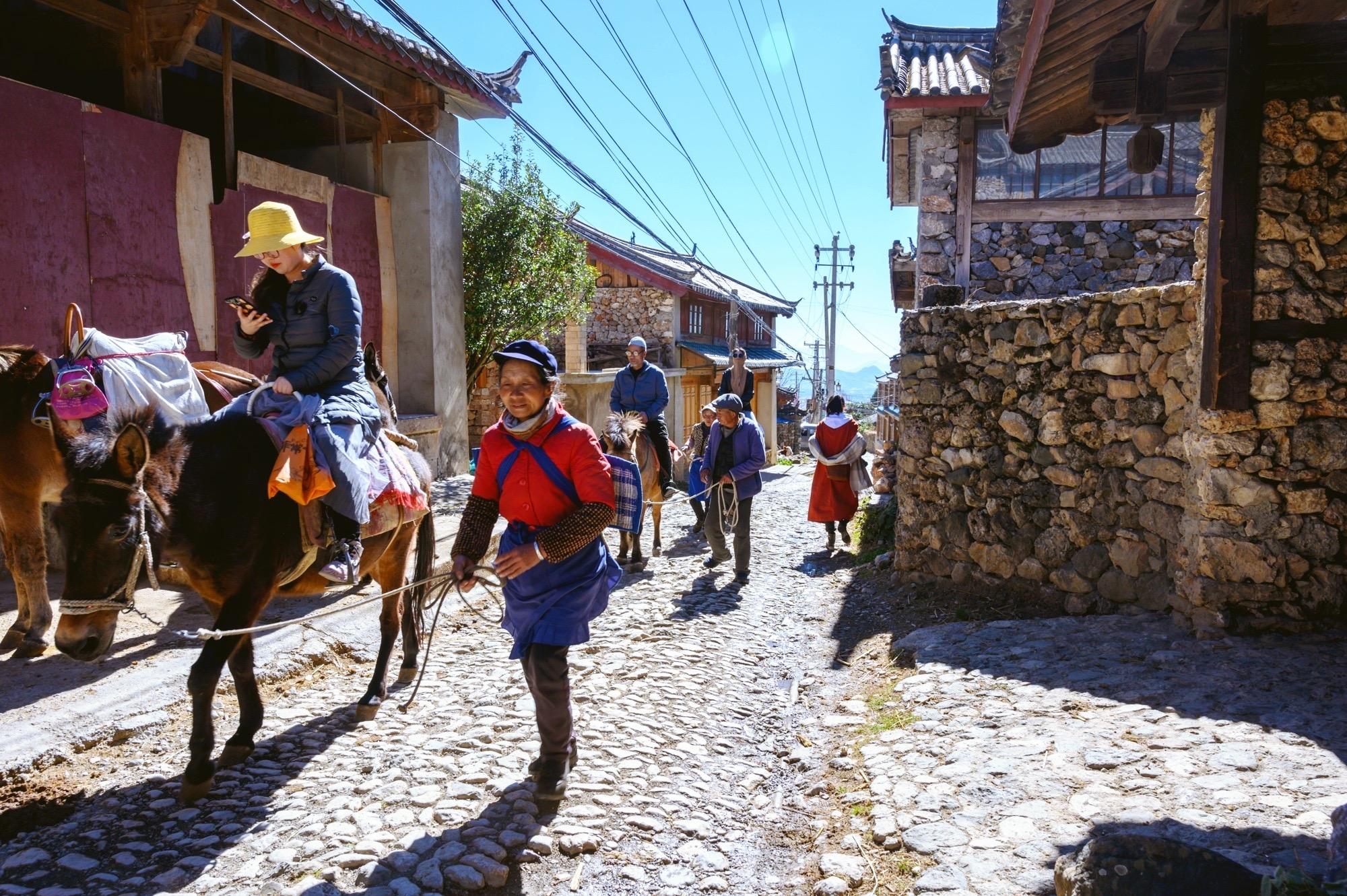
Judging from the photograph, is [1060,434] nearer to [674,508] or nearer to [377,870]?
[377,870]

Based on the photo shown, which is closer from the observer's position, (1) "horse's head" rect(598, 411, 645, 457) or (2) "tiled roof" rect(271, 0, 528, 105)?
(2) "tiled roof" rect(271, 0, 528, 105)

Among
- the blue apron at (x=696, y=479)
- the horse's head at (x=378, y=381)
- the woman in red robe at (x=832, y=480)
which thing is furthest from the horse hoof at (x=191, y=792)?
the woman in red robe at (x=832, y=480)

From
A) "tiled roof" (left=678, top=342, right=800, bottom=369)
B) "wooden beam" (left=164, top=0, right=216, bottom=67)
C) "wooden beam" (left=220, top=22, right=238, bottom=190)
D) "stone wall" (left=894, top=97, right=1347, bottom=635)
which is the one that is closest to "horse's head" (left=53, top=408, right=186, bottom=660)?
"stone wall" (left=894, top=97, right=1347, bottom=635)

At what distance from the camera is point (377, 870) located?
353cm

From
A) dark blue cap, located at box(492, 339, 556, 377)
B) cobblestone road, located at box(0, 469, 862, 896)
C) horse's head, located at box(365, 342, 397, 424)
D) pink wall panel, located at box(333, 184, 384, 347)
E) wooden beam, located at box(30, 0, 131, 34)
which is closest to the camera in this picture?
cobblestone road, located at box(0, 469, 862, 896)

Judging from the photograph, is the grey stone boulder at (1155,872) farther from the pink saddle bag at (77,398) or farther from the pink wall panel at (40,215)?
the pink wall panel at (40,215)

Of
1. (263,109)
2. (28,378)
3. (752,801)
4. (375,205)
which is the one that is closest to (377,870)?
(752,801)

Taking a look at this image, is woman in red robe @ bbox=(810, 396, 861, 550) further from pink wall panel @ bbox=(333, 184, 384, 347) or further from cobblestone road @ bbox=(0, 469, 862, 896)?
pink wall panel @ bbox=(333, 184, 384, 347)

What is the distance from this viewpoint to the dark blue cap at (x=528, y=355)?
3.82 m

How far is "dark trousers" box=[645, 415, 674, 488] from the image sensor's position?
10.4 metres

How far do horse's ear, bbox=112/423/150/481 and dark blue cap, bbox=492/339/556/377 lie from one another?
1483mm

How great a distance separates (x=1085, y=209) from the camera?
37.7 ft

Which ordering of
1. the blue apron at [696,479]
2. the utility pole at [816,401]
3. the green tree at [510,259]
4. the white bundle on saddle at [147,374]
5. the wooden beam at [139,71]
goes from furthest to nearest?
the utility pole at [816,401], the green tree at [510,259], the blue apron at [696,479], the wooden beam at [139,71], the white bundle on saddle at [147,374]

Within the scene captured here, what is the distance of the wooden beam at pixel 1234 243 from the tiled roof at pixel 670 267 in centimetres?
1456
